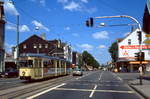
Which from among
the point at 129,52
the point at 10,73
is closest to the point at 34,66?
the point at 10,73

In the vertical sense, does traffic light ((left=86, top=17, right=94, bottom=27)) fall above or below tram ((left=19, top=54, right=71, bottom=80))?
above

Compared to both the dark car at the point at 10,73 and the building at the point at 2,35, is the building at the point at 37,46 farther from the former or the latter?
the dark car at the point at 10,73

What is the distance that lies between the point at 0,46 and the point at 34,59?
1203 inches

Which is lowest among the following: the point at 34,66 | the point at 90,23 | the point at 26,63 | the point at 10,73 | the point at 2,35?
the point at 10,73

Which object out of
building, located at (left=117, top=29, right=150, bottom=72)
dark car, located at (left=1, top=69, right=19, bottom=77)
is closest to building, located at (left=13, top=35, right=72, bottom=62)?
building, located at (left=117, top=29, right=150, bottom=72)

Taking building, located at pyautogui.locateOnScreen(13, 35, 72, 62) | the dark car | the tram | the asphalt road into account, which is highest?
building, located at pyautogui.locateOnScreen(13, 35, 72, 62)

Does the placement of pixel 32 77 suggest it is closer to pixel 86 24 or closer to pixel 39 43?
pixel 86 24

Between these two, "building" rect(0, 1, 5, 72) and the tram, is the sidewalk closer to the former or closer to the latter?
the tram

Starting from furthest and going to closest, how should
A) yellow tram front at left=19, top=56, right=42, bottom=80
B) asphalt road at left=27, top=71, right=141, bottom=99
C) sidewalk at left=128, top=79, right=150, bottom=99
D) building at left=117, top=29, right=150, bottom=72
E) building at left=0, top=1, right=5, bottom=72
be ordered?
building at left=117, top=29, right=150, bottom=72, building at left=0, top=1, right=5, bottom=72, yellow tram front at left=19, top=56, right=42, bottom=80, sidewalk at left=128, top=79, right=150, bottom=99, asphalt road at left=27, top=71, right=141, bottom=99

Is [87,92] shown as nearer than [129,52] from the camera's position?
Yes

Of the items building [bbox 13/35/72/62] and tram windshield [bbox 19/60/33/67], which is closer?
tram windshield [bbox 19/60/33/67]

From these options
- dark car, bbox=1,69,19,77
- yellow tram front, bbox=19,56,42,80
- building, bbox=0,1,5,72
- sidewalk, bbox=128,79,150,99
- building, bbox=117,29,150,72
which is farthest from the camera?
building, bbox=117,29,150,72

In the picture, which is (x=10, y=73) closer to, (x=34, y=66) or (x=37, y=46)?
(x=34, y=66)

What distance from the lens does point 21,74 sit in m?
28.7
